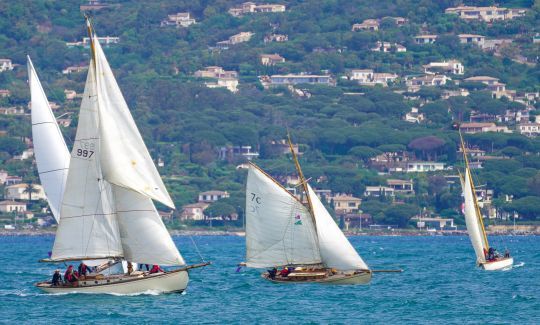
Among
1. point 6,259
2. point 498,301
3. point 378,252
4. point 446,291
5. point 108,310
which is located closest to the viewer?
point 108,310

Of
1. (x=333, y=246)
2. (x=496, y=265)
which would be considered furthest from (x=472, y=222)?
(x=333, y=246)

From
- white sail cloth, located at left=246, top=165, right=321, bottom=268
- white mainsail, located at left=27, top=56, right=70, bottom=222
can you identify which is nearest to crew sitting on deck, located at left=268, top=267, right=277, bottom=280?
white sail cloth, located at left=246, top=165, right=321, bottom=268

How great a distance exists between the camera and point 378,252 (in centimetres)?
14000

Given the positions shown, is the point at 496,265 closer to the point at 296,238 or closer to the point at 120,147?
the point at 296,238

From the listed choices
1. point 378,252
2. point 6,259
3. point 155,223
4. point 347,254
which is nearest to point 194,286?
point 347,254

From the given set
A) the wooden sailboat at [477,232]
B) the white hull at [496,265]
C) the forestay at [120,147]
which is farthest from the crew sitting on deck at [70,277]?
the white hull at [496,265]

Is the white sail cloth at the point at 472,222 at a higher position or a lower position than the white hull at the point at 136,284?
higher

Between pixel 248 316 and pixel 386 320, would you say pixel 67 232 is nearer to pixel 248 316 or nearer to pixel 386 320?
pixel 248 316

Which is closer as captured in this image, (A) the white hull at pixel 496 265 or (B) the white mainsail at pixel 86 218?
(B) the white mainsail at pixel 86 218

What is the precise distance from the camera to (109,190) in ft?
215

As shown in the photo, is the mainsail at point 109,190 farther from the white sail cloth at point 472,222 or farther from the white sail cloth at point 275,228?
the white sail cloth at point 472,222

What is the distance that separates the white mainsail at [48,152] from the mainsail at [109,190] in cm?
515

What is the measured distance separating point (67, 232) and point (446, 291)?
2009 cm

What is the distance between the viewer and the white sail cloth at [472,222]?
9375 cm
